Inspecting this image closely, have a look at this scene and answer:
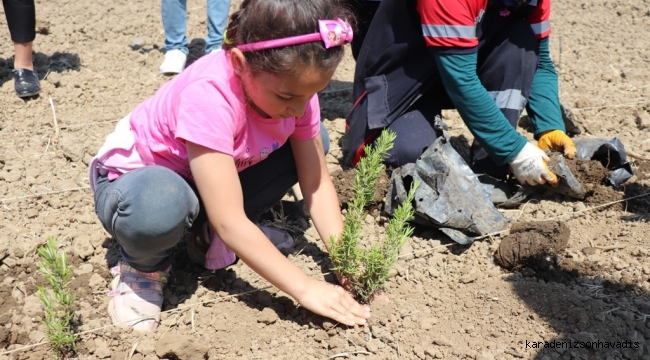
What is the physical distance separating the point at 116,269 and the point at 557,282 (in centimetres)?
168

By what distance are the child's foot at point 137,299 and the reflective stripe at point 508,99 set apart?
1721 millimetres

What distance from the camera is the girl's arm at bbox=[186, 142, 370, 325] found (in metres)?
2.07

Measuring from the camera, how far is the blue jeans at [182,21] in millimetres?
4336

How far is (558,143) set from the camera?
331cm

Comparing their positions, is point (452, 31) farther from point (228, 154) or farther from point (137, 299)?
point (137, 299)

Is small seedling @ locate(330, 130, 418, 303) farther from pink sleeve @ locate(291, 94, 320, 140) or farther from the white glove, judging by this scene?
the white glove

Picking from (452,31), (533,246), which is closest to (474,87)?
(452,31)

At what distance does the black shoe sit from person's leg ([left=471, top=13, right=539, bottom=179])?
8.28 ft

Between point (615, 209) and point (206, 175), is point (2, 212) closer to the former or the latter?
point (206, 175)

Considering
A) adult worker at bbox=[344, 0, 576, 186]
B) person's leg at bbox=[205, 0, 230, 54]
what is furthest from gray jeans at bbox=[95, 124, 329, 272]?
person's leg at bbox=[205, 0, 230, 54]

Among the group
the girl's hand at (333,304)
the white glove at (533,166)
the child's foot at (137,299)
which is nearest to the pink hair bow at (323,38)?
the girl's hand at (333,304)

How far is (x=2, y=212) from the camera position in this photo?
295 cm

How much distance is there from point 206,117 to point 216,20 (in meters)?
2.44

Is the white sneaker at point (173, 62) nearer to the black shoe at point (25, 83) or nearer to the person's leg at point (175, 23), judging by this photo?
the person's leg at point (175, 23)
